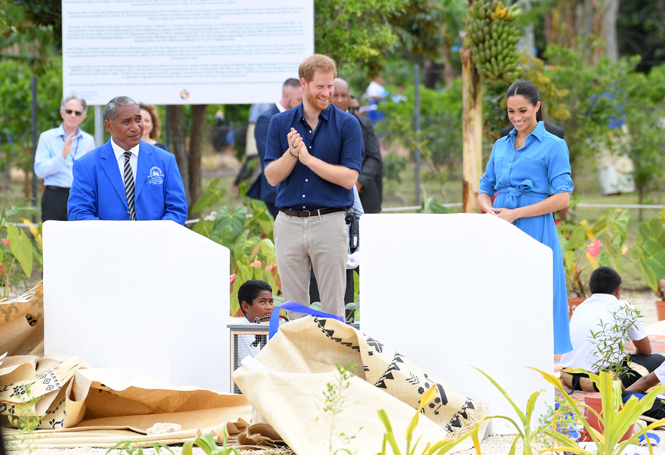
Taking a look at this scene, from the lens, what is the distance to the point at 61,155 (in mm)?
6367

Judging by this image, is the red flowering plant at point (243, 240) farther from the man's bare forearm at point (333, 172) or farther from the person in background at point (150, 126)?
the man's bare forearm at point (333, 172)

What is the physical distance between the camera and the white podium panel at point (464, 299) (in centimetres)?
350

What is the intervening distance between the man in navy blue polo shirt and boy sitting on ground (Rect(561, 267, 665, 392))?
1394mm

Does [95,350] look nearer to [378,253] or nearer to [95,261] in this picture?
[95,261]

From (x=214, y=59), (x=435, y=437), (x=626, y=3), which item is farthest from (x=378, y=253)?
(x=626, y=3)

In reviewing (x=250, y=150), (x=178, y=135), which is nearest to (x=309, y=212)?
(x=178, y=135)

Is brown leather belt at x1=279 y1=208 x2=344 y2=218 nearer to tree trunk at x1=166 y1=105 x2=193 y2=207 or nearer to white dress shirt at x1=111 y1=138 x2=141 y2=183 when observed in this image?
white dress shirt at x1=111 y1=138 x2=141 y2=183

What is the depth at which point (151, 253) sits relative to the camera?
3.78 meters

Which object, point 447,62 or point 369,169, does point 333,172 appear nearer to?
point 369,169

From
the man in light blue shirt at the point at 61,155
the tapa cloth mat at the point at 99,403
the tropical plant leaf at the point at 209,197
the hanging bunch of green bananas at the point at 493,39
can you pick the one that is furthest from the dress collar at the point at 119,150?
the hanging bunch of green bananas at the point at 493,39

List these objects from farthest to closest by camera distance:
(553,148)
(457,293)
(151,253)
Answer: (553,148) → (151,253) → (457,293)

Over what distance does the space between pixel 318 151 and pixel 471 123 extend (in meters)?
2.84

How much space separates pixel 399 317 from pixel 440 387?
1.35 feet

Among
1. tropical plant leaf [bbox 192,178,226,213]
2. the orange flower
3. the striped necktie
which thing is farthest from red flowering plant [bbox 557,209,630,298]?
the striped necktie
